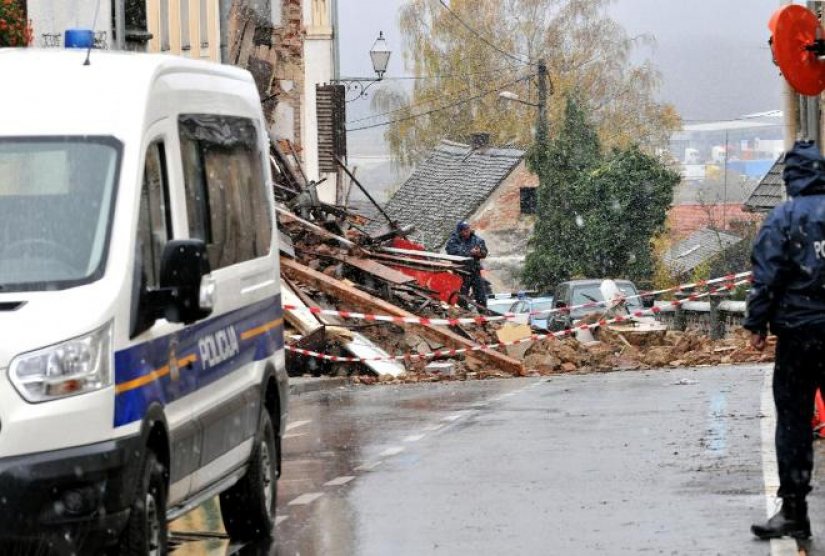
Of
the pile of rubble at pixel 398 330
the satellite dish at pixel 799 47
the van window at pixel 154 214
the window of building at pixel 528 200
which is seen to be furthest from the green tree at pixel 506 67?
the van window at pixel 154 214

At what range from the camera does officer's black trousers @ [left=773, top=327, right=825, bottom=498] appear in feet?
31.5

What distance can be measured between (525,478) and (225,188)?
11.3ft

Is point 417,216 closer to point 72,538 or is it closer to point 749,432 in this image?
point 749,432

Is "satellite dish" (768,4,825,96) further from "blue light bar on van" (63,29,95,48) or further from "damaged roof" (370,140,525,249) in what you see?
"damaged roof" (370,140,525,249)

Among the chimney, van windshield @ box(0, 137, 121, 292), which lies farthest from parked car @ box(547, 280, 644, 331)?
the chimney

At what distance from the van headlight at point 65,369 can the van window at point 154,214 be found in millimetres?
704

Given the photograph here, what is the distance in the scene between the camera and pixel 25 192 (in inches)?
332

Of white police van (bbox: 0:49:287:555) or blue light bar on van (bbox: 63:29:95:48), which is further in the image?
blue light bar on van (bbox: 63:29:95:48)

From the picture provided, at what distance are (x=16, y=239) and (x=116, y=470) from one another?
44.7 inches

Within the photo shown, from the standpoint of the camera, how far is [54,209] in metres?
8.39

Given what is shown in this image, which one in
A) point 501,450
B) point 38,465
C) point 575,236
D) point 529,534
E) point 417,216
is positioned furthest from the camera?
point 417,216

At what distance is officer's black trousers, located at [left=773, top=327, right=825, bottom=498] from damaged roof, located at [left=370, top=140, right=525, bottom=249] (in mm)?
70857

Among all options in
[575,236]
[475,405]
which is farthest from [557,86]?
[475,405]

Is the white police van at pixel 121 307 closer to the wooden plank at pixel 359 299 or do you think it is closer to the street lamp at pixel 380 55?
the wooden plank at pixel 359 299
